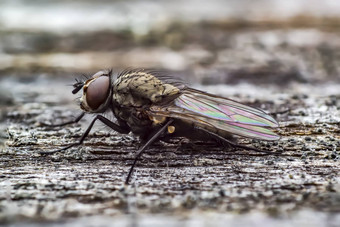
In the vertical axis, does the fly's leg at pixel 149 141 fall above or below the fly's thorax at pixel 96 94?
below

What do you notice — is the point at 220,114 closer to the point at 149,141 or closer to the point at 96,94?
the point at 149,141

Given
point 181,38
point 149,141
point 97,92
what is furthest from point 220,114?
point 181,38

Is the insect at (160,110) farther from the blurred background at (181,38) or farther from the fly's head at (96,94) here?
the blurred background at (181,38)

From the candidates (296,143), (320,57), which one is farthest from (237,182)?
(320,57)

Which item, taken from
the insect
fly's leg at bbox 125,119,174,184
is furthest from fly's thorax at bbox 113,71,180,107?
fly's leg at bbox 125,119,174,184

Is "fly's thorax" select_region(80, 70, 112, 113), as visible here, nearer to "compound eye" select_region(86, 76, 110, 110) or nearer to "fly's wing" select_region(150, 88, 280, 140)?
"compound eye" select_region(86, 76, 110, 110)

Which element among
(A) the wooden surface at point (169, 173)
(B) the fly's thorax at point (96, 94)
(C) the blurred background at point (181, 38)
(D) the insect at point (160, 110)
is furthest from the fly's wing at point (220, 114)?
(C) the blurred background at point (181, 38)

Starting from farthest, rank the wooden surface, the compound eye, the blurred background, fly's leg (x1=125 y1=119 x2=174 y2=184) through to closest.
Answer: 1. the blurred background
2. the compound eye
3. fly's leg (x1=125 y1=119 x2=174 y2=184)
4. the wooden surface

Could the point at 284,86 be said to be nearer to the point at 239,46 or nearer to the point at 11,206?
the point at 239,46
